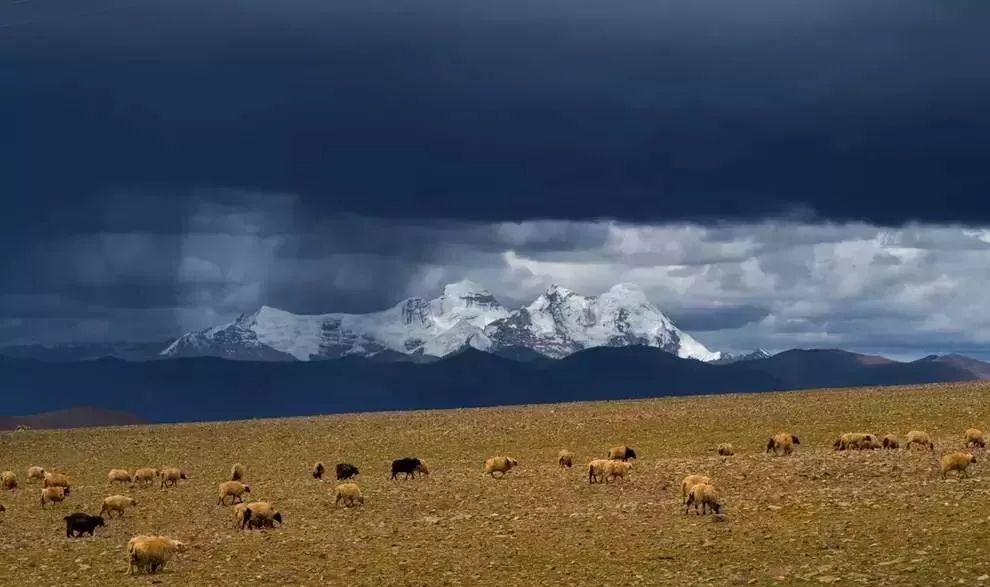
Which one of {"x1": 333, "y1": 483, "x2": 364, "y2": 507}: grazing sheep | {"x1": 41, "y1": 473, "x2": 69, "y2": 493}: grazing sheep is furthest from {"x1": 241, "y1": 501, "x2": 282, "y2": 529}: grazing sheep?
{"x1": 41, "y1": 473, "x2": 69, "y2": 493}: grazing sheep

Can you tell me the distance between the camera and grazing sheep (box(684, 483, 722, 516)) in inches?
1399

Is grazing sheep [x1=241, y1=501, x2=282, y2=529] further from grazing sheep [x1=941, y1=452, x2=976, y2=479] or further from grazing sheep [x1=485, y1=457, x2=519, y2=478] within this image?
grazing sheep [x1=941, y1=452, x2=976, y2=479]

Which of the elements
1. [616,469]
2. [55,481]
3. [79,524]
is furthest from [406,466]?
[79,524]

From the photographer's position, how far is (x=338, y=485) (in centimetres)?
4322

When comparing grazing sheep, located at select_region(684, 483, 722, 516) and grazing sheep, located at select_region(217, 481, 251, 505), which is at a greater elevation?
grazing sheep, located at select_region(684, 483, 722, 516)

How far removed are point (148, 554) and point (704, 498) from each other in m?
15.4

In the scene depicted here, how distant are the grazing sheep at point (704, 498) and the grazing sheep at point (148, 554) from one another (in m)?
14.7

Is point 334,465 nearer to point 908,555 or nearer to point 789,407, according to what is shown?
point 789,407

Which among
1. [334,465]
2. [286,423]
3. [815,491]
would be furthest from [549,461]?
[286,423]

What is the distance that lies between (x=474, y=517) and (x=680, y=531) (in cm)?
755

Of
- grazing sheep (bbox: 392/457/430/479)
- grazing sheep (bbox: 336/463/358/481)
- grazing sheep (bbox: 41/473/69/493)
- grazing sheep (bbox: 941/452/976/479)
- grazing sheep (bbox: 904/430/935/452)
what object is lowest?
grazing sheep (bbox: 41/473/69/493)

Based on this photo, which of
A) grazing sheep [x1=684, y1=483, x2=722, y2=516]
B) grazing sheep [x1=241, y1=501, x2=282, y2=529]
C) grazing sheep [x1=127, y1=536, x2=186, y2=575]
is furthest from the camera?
grazing sheep [x1=241, y1=501, x2=282, y2=529]

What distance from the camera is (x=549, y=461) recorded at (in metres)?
57.2

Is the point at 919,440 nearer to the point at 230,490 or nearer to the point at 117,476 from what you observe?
the point at 230,490
